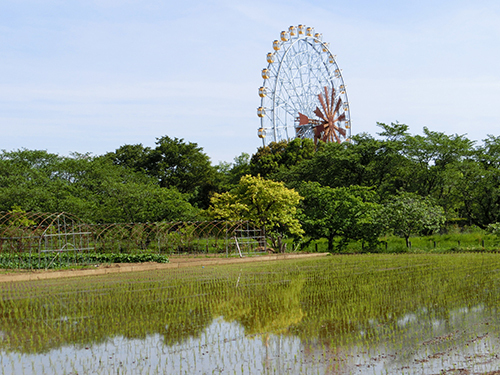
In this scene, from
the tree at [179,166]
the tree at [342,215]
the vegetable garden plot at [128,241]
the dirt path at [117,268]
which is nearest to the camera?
the dirt path at [117,268]

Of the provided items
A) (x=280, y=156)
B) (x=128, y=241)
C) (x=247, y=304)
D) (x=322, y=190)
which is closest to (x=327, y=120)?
(x=280, y=156)

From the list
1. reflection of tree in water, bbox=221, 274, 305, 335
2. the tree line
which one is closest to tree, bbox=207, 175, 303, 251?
the tree line

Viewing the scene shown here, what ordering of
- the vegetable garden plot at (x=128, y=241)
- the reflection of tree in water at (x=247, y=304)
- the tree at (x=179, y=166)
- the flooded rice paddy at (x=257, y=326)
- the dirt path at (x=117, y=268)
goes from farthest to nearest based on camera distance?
1. the tree at (x=179, y=166)
2. the vegetable garden plot at (x=128, y=241)
3. the dirt path at (x=117, y=268)
4. the reflection of tree in water at (x=247, y=304)
5. the flooded rice paddy at (x=257, y=326)

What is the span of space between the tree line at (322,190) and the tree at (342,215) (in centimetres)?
6

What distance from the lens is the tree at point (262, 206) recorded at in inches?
1150

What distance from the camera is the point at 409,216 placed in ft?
94.2

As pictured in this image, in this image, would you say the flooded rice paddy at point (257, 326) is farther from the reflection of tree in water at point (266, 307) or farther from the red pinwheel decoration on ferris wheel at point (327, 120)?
the red pinwheel decoration on ferris wheel at point (327, 120)

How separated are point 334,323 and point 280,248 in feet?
68.1

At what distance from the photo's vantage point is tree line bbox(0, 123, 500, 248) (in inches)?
1169

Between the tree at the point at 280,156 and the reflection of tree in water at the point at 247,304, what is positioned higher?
the tree at the point at 280,156

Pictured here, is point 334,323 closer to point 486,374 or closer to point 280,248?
point 486,374

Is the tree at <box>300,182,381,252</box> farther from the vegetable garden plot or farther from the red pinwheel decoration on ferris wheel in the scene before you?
the red pinwheel decoration on ferris wheel

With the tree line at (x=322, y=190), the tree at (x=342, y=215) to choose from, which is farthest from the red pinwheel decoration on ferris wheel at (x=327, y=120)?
the tree at (x=342, y=215)

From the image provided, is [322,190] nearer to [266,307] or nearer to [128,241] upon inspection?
[128,241]
